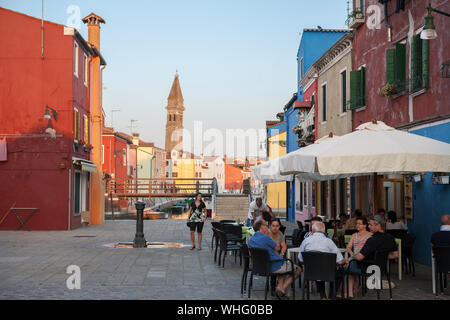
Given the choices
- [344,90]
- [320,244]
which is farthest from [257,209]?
[320,244]

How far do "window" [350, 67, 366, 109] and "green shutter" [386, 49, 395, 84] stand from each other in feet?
8.74

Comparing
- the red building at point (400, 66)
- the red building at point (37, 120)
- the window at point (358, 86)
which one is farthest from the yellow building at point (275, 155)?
the red building at point (400, 66)

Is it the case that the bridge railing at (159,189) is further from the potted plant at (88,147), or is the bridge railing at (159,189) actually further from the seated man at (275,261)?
the seated man at (275,261)

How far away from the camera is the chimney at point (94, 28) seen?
30.2 meters

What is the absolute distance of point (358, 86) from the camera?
17.6 m

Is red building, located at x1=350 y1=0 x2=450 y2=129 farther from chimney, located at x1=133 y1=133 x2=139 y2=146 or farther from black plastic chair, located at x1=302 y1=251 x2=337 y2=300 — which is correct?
chimney, located at x1=133 y1=133 x2=139 y2=146

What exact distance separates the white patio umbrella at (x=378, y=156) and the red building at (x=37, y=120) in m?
16.3

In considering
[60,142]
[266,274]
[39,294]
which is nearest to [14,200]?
[60,142]

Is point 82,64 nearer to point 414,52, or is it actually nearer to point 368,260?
point 414,52

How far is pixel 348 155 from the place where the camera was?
29.5 feet

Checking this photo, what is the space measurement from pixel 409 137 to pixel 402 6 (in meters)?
5.78

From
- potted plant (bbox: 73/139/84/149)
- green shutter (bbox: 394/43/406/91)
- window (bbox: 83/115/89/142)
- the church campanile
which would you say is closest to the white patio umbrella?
green shutter (bbox: 394/43/406/91)

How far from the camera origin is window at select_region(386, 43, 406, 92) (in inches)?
563

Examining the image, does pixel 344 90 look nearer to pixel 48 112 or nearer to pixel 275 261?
pixel 48 112
